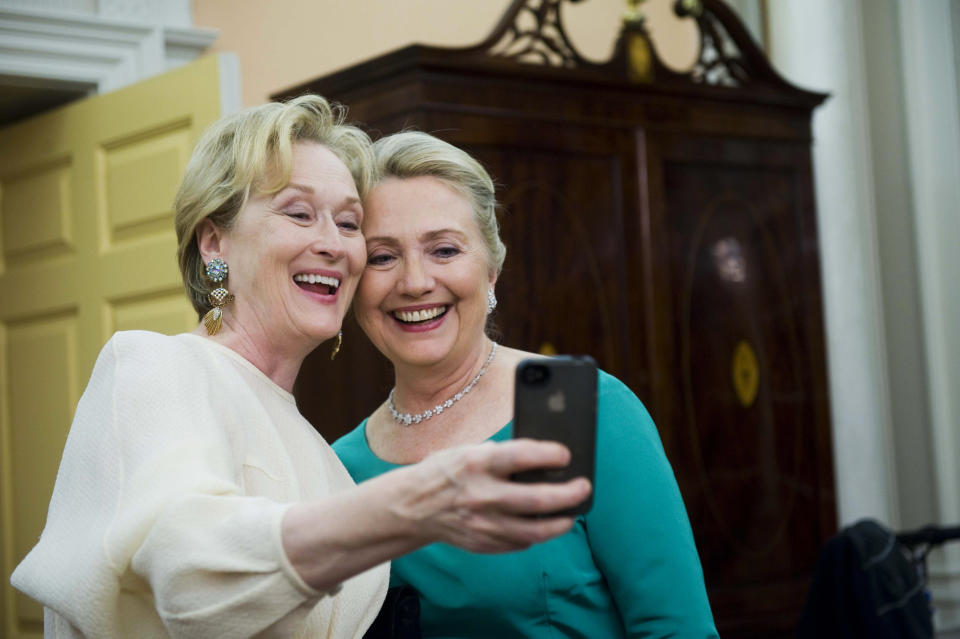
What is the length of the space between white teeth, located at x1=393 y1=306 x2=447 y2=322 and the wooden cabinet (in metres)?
1.48

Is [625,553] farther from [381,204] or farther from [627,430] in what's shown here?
[381,204]

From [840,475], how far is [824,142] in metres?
1.52

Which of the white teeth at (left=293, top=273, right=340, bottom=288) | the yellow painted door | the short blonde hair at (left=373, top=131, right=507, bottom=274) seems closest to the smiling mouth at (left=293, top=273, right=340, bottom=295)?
the white teeth at (left=293, top=273, right=340, bottom=288)

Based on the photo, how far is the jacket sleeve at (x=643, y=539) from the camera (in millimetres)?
1857

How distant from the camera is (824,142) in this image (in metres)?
5.33

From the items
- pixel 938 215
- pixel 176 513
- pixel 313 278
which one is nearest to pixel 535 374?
pixel 176 513

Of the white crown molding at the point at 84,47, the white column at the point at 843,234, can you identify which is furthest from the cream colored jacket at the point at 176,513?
the white column at the point at 843,234

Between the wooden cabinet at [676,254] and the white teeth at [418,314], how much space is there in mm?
1475

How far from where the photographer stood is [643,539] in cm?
187

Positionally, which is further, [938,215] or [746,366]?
[938,215]

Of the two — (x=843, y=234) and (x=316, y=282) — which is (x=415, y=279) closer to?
(x=316, y=282)

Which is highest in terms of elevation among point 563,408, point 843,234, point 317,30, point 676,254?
point 317,30

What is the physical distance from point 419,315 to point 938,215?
4.22m

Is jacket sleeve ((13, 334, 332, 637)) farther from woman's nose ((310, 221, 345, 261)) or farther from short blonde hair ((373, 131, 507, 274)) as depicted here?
short blonde hair ((373, 131, 507, 274))
